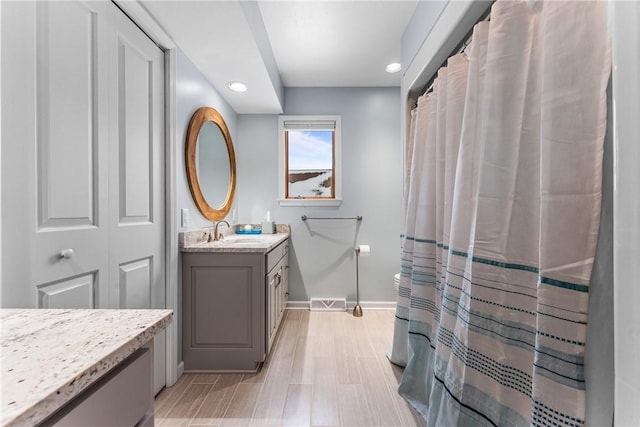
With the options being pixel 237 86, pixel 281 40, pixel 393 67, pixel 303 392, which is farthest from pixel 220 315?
pixel 393 67

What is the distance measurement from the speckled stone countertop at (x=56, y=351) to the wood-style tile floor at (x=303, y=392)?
1.11m

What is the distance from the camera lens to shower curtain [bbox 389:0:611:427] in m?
0.70

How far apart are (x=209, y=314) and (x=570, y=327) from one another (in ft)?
5.91

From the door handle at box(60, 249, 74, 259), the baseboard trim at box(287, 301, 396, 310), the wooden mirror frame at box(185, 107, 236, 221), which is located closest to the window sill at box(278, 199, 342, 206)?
the wooden mirror frame at box(185, 107, 236, 221)

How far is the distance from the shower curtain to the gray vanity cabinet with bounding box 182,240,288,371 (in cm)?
110

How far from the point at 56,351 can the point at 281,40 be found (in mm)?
2402

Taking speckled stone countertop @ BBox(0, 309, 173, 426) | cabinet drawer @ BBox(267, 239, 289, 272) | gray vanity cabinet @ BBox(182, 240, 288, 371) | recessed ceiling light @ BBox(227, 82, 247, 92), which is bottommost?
gray vanity cabinet @ BBox(182, 240, 288, 371)

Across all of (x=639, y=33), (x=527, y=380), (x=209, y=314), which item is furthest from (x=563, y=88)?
(x=209, y=314)

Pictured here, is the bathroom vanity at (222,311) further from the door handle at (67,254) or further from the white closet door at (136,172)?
the door handle at (67,254)

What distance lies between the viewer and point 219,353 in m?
1.81

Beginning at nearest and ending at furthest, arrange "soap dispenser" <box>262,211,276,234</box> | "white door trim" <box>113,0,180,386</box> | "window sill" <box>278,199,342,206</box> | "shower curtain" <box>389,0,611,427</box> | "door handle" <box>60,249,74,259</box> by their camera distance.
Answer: "shower curtain" <box>389,0,611,427</box> → "door handle" <box>60,249,74,259</box> → "white door trim" <box>113,0,180,386</box> → "soap dispenser" <box>262,211,276,234</box> → "window sill" <box>278,199,342,206</box>

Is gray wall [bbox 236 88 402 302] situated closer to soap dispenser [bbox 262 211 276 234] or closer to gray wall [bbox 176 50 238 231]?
soap dispenser [bbox 262 211 276 234]

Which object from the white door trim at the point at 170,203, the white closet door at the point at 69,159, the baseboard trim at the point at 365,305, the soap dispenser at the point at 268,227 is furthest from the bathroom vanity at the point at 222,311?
the baseboard trim at the point at 365,305

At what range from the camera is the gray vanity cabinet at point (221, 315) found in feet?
5.91
